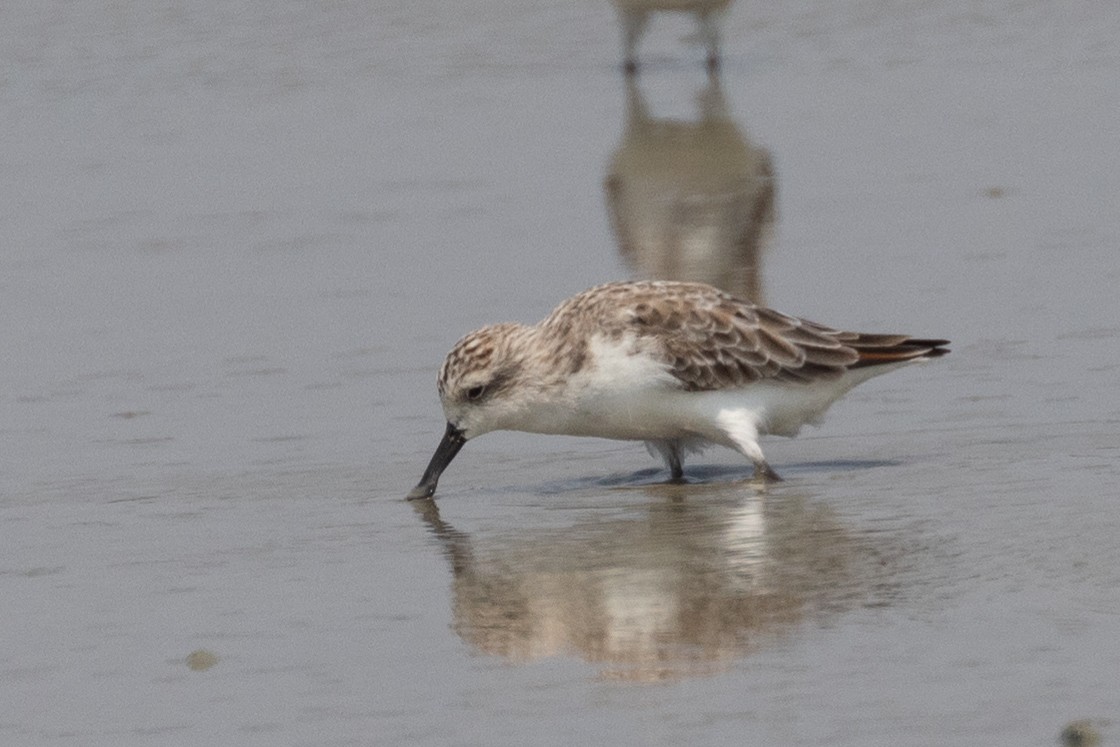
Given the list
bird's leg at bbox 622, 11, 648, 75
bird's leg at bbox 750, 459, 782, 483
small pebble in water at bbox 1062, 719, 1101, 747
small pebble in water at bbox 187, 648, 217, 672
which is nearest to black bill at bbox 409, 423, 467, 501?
bird's leg at bbox 750, 459, 782, 483

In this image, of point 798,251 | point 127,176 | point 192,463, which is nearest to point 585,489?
point 192,463

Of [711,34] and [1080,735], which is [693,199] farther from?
[1080,735]

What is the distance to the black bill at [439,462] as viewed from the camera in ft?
30.3

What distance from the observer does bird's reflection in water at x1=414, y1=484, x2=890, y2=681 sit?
6.82 metres

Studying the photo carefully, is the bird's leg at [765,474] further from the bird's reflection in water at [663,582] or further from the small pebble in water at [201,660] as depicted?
the small pebble in water at [201,660]

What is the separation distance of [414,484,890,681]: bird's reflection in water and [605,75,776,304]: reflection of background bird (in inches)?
165

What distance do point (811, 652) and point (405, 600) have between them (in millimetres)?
1613

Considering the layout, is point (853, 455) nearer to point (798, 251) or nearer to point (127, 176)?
point (798, 251)

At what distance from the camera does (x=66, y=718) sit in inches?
254

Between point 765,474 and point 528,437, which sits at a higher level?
point 765,474

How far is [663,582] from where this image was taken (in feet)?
24.9

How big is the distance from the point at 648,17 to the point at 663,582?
14.5m

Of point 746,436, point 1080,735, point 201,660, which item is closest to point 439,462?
point 746,436

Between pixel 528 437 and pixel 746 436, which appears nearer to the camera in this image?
pixel 746 436
